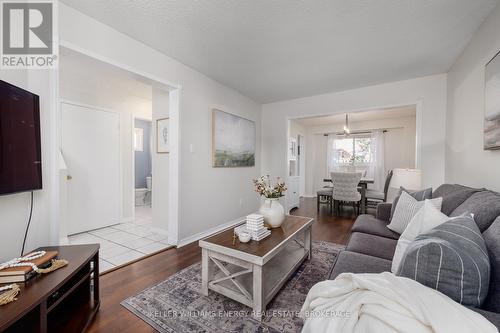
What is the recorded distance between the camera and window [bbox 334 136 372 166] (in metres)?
6.42

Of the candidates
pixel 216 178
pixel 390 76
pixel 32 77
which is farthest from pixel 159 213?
pixel 390 76

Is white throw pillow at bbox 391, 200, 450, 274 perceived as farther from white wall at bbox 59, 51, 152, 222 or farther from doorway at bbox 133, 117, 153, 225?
doorway at bbox 133, 117, 153, 225

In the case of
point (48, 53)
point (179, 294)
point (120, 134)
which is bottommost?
point (179, 294)

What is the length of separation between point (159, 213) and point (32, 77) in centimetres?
218

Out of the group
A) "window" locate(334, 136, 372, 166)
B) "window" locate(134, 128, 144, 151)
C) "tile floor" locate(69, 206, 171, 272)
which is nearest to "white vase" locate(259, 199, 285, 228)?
"tile floor" locate(69, 206, 171, 272)

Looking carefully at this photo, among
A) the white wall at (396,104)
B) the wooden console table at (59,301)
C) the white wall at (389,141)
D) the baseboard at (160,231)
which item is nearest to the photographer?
the wooden console table at (59,301)

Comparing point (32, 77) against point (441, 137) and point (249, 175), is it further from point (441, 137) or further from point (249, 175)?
point (441, 137)

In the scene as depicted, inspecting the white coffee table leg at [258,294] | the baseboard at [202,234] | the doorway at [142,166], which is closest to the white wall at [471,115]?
the white coffee table leg at [258,294]

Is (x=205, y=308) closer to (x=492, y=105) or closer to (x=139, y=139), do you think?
(x=492, y=105)

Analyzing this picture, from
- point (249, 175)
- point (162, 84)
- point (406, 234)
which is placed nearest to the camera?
point (406, 234)

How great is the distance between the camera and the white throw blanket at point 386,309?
22.7 inches

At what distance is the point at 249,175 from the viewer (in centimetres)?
432

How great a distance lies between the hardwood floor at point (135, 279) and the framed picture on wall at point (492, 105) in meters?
1.92

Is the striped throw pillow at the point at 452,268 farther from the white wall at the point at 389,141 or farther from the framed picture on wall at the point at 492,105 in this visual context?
the white wall at the point at 389,141
